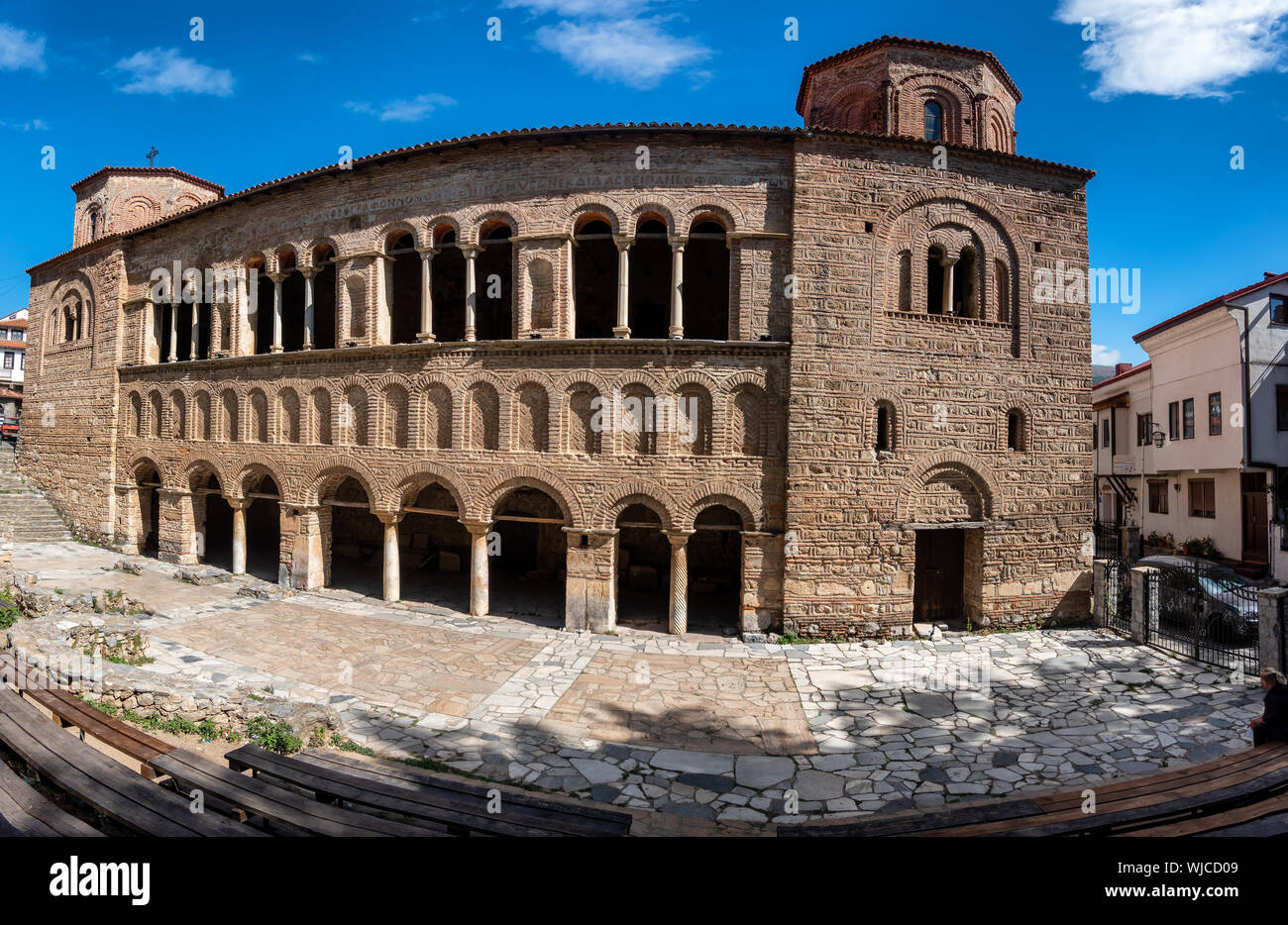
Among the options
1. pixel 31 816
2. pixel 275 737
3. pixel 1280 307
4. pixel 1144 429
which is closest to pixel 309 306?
pixel 275 737

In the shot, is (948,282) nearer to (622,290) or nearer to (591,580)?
(622,290)

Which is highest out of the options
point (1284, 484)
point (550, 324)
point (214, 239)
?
point (214, 239)

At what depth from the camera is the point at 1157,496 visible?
24188mm

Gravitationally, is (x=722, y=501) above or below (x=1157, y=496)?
above

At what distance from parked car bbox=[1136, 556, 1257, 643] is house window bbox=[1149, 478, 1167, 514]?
1412 cm

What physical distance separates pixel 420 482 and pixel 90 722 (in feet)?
28.0

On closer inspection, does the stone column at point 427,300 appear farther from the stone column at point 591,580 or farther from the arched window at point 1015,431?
the arched window at point 1015,431

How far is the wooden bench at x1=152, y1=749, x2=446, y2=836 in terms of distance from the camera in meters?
4.55

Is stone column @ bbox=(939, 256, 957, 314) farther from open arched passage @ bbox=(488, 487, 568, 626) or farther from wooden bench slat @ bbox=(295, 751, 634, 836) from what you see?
wooden bench slat @ bbox=(295, 751, 634, 836)

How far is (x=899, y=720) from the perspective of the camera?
27.8 ft

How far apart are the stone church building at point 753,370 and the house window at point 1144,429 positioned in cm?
1492
